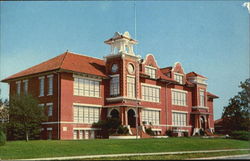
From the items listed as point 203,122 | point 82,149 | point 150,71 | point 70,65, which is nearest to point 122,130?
point 70,65

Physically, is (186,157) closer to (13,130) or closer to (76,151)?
(76,151)

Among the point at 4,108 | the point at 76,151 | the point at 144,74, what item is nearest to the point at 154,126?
the point at 144,74

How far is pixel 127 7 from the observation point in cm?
2684

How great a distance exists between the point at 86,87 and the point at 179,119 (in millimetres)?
14659

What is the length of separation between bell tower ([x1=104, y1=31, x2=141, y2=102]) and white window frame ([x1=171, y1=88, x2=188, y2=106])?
27.1 feet

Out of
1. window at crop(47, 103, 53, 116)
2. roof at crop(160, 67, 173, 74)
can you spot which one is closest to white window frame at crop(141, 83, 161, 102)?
roof at crop(160, 67, 173, 74)

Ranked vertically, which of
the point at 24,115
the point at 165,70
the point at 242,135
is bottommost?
the point at 242,135

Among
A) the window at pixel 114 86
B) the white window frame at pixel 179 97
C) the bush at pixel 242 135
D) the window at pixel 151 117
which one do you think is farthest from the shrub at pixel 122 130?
the white window frame at pixel 179 97

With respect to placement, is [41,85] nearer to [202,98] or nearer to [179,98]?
[179,98]

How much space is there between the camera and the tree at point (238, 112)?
37.8 m

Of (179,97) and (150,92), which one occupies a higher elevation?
(150,92)

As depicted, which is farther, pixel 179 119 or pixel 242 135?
pixel 179 119

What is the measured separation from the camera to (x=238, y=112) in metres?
40.3

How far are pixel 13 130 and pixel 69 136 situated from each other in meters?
4.61
